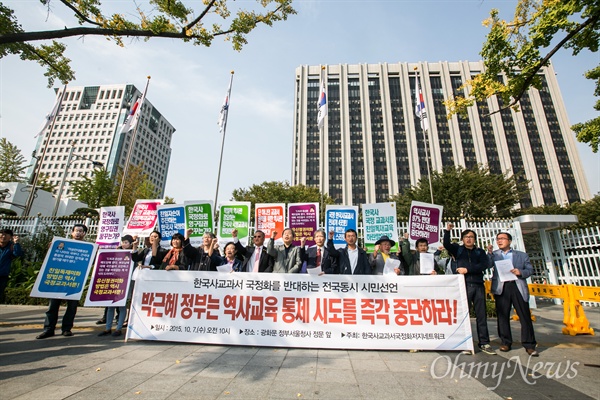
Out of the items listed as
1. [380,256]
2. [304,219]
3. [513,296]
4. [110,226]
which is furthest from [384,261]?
[110,226]

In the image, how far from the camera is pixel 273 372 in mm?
3365

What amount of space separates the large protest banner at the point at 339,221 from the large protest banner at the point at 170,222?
4544 millimetres

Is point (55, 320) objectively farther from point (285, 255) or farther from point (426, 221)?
point (426, 221)

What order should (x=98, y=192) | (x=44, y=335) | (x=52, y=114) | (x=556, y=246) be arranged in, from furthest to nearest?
(x=98, y=192)
(x=52, y=114)
(x=556, y=246)
(x=44, y=335)

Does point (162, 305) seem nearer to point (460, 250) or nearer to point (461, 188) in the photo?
point (460, 250)

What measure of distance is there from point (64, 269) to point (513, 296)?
8541 millimetres

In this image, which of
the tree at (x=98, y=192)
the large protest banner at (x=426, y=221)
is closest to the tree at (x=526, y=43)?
the large protest banner at (x=426, y=221)

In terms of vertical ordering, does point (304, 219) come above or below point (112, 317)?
above

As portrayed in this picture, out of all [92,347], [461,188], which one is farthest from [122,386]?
[461,188]

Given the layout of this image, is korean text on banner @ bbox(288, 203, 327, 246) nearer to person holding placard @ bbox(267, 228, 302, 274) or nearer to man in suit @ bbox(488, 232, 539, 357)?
person holding placard @ bbox(267, 228, 302, 274)

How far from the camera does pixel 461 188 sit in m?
23.0

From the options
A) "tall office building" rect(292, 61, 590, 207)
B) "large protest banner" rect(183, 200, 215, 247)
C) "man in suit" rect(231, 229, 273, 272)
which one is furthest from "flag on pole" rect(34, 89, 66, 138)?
"tall office building" rect(292, 61, 590, 207)

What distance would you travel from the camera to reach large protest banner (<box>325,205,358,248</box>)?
834 centimetres

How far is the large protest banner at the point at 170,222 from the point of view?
27.5ft
